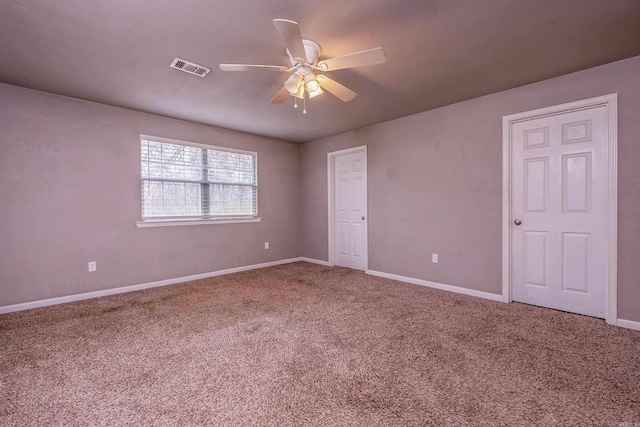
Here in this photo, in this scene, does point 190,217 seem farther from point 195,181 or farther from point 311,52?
point 311,52

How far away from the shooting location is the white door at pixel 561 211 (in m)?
2.71

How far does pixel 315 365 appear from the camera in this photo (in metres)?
1.96

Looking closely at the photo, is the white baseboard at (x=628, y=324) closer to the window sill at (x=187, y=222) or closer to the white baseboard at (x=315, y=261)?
the white baseboard at (x=315, y=261)

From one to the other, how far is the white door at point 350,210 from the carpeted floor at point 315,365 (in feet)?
5.65

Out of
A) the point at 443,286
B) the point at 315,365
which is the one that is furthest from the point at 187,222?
the point at 443,286

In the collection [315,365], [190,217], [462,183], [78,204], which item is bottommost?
[315,365]

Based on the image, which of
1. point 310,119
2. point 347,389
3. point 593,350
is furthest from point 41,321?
point 593,350

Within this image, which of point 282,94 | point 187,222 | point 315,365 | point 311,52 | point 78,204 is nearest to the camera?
point 315,365

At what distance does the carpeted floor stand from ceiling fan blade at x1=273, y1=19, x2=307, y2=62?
6.89 ft

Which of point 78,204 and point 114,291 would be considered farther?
point 114,291

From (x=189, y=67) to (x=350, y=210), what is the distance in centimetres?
324

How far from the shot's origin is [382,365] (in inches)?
76.8

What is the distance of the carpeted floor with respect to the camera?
1.51m

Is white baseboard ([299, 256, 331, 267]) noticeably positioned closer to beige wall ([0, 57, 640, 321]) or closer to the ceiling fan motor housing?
beige wall ([0, 57, 640, 321])
